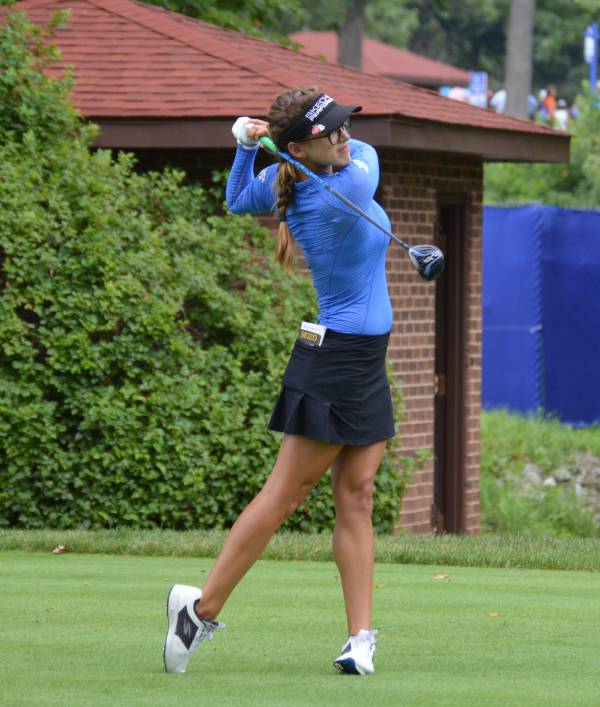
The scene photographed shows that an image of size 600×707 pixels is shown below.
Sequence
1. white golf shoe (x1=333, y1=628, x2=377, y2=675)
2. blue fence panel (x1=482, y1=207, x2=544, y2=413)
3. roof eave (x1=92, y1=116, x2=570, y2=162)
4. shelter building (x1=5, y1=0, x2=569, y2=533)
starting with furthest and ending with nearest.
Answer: blue fence panel (x1=482, y1=207, x2=544, y2=413) → shelter building (x1=5, y1=0, x2=569, y2=533) → roof eave (x1=92, y1=116, x2=570, y2=162) → white golf shoe (x1=333, y1=628, x2=377, y2=675)

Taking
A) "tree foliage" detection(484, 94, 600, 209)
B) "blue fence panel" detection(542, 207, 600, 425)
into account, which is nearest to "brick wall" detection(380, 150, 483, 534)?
"blue fence panel" detection(542, 207, 600, 425)

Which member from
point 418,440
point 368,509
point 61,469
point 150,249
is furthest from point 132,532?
point 368,509

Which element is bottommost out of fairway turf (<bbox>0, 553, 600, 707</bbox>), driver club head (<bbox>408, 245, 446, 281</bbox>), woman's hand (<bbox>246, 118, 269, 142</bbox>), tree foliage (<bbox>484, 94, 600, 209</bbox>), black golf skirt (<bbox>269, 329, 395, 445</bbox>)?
fairway turf (<bbox>0, 553, 600, 707</bbox>)

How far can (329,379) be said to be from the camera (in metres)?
5.48

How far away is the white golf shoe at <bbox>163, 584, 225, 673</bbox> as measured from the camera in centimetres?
536

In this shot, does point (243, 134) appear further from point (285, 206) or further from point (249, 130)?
point (285, 206)

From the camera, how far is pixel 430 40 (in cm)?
7450

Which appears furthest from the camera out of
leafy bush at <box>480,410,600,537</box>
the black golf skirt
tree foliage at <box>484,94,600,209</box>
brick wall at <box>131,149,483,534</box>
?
tree foliage at <box>484,94,600,209</box>

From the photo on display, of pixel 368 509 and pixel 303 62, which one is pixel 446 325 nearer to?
pixel 303 62

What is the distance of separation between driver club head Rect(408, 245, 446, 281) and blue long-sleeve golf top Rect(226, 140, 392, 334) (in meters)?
0.13

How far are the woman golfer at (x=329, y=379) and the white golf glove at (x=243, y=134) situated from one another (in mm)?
205

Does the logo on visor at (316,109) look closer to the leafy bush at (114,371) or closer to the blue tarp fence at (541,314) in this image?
the leafy bush at (114,371)

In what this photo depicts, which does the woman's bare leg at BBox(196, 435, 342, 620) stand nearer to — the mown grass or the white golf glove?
the white golf glove

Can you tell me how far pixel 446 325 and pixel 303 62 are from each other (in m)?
2.38
